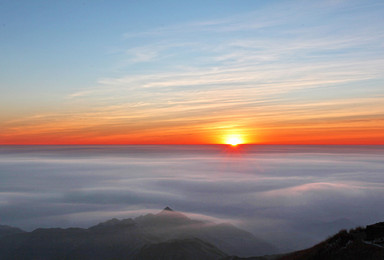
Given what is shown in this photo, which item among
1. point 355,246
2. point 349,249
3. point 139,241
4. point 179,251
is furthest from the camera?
point 139,241

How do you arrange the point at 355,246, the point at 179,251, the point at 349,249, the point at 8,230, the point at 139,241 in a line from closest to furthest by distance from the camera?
the point at 349,249, the point at 355,246, the point at 179,251, the point at 139,241, the point at 8,230

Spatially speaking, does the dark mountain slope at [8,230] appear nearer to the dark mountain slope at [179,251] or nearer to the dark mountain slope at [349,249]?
the dark mountain slope at [179,251]

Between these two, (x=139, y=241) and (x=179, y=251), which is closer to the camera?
(x=179, y=251)

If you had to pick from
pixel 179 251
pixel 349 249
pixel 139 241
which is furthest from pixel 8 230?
pixel 349 249

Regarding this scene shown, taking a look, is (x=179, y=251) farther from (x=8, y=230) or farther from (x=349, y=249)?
(x=349, y=249)

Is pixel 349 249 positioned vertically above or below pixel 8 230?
above

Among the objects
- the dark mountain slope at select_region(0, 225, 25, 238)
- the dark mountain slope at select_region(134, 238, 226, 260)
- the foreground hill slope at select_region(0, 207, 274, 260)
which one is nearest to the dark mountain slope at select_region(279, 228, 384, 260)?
the dark mountain slope at select_region(134, 238, 226, 260)

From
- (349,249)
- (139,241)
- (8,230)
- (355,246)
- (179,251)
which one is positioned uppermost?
(355,246)

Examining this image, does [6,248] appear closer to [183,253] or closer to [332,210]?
[183,253]

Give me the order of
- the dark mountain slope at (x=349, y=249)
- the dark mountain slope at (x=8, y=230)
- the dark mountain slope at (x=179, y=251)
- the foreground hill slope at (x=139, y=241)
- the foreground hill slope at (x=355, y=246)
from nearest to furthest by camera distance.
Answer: the dark mountain slope at (x=349, y=249) < the foreground hill slope at (x=355, y=246) < the dark mountain slope at (x=179, y=251) < the foreground hill slope at (x=139, y=241) < the dark mountain slope at (x=8, y=230)

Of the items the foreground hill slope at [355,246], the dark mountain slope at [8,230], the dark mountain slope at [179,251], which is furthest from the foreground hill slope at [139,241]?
the foreground hill slope at [355,246]

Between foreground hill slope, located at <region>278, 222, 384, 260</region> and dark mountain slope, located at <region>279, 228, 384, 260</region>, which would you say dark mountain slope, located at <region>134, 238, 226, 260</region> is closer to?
dark mountain slope, located at <region>279, 228, 384, 260</region>

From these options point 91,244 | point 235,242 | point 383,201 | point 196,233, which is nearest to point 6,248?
point 91,244

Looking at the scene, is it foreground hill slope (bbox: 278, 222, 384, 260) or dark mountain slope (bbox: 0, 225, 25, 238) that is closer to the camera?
foreground hill slope (bbox: 278, 222, 384, 260)
